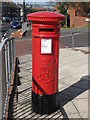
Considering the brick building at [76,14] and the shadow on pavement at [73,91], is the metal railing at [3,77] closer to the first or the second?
the shadow on pavement at [73,91]

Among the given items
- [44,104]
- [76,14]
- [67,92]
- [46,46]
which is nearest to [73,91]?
[67,92]

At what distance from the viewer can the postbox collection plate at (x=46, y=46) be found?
3.97 m

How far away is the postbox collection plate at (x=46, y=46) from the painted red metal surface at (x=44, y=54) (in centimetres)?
4

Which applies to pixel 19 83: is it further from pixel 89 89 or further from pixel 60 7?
pixel 60 7

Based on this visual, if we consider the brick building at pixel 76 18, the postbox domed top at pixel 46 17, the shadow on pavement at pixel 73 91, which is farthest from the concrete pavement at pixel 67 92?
the brick building at pixel 76 18

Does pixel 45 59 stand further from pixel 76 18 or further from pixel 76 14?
pixel 76 14

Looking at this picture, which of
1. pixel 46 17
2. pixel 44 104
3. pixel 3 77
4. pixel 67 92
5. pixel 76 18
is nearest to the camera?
pixel 46 17

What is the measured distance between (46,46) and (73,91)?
1.71 meters

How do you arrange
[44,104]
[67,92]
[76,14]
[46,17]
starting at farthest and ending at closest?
1. [76,14]
2. [67,92]
3. [44,104]
4. [46,17]

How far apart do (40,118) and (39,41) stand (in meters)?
1.33

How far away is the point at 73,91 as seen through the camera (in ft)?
17.3

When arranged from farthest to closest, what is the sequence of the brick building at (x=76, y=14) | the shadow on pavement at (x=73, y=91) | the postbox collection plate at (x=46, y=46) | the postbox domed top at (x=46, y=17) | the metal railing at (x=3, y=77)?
the brick building at (x=76, y=14) → the shadow on pavement at (x=73, y=91) → the postbox collection plate at (x=46, y=46) → the postbox domed top at (x=46, y=17) → the metal railing at (x=3, y=77)

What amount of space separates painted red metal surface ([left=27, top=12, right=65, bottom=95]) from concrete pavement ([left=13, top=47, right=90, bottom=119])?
44cm

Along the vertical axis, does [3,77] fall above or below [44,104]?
above
